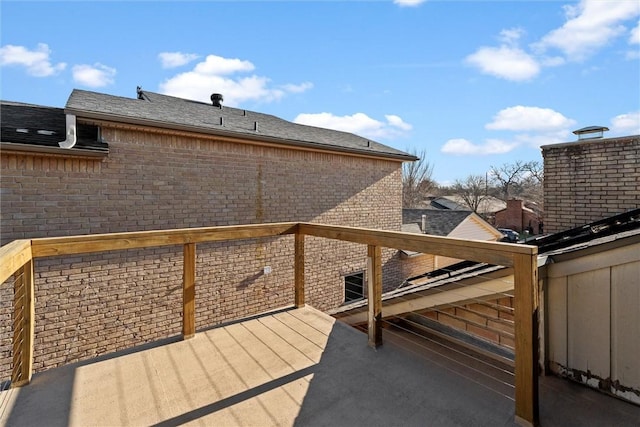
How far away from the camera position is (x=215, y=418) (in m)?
1.81

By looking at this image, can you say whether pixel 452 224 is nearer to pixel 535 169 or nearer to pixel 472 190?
pixel 472 190

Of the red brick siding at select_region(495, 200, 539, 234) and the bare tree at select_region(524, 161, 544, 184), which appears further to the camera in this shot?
the bare tree at select_region(524, 161, 544, 184)

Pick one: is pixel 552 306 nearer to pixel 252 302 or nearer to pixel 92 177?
pixel 252 302

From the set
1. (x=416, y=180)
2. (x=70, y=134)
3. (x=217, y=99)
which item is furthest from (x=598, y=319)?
(x=416, y=180)

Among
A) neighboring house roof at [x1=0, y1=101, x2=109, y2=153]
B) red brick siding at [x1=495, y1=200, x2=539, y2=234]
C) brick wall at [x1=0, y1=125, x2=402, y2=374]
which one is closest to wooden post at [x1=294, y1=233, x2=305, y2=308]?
brick wall at [x1=0, y1=125, x2=402, y2=374]

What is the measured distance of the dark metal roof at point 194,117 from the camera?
5.22 metres

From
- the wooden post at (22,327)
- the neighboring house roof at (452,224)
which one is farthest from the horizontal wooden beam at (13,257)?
the neighboring house roof at (452,224)

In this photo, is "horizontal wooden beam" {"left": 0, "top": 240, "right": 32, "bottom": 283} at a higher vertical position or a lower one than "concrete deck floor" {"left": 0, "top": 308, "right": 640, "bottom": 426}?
higher

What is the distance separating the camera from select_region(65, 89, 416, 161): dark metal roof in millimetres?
5219

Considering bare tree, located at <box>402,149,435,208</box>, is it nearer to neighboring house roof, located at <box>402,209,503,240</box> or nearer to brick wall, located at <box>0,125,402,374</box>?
neighboring house roof, located at <box>402,209,503,240</box>

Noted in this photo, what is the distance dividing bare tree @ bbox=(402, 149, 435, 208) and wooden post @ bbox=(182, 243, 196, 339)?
28.4m

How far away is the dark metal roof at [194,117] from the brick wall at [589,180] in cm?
452

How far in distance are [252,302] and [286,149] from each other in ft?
11.9

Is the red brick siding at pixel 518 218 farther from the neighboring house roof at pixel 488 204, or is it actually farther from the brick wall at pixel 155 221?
the brick wall at pixel 155 221
